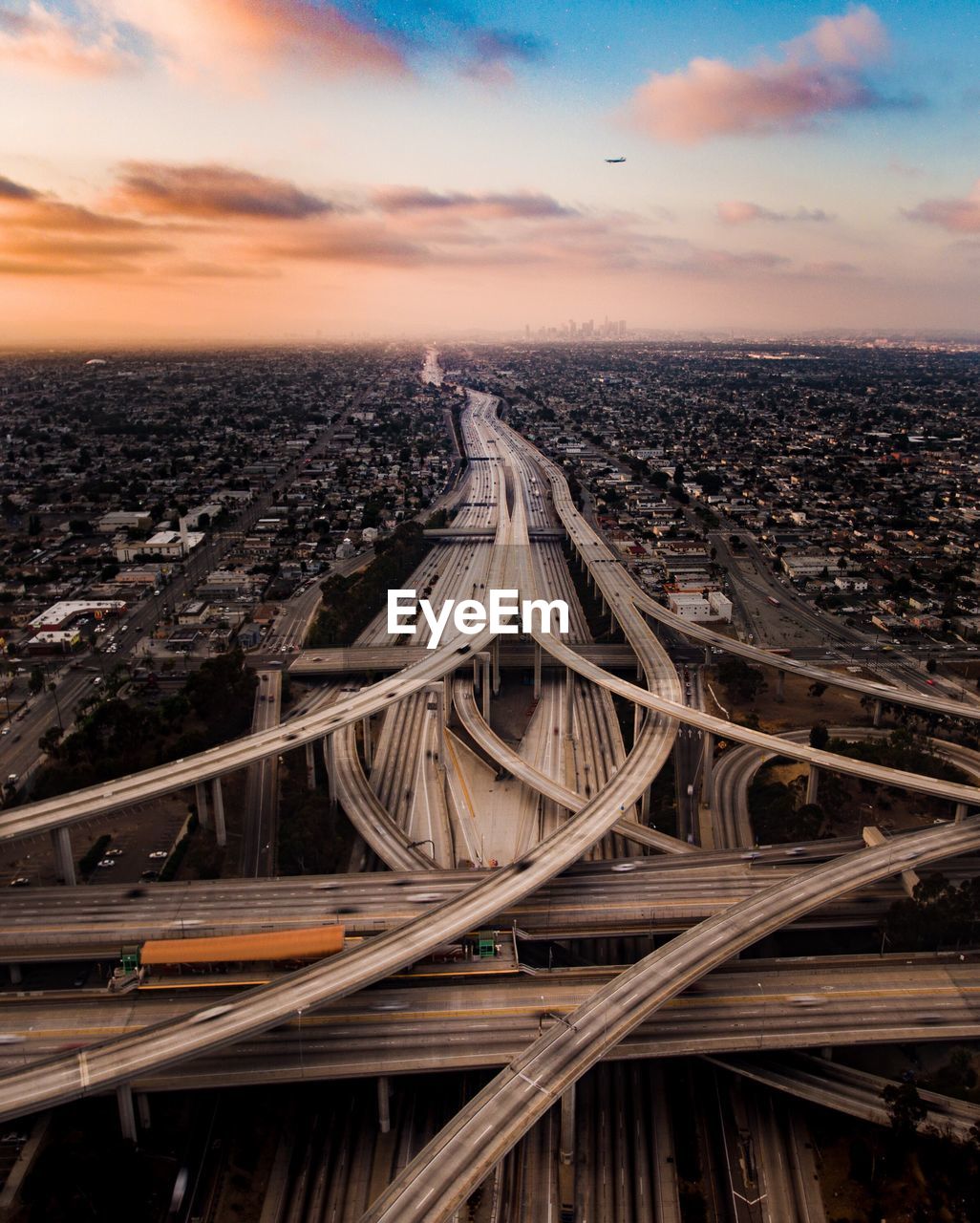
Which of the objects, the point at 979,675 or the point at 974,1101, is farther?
the point at 979,675

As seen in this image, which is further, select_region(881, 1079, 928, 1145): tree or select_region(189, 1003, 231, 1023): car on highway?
select_region(189, 1003, 231, 1023): car on highway

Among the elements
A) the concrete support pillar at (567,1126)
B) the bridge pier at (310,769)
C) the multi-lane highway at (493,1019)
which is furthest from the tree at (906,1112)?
the bridge pier at (310,769)

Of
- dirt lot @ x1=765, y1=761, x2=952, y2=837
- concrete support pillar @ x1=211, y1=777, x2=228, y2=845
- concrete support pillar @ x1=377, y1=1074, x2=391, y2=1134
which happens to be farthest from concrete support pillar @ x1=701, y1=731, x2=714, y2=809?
concrete support pillar @ x1=211, y1=777, x2=228, y2=845

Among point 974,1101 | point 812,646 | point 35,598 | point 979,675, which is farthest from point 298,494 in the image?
point 974,1101

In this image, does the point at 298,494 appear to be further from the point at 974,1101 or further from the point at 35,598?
the point at 974,1101

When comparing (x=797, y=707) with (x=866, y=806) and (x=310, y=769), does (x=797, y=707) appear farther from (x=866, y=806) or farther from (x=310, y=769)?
(x=310, y=769)

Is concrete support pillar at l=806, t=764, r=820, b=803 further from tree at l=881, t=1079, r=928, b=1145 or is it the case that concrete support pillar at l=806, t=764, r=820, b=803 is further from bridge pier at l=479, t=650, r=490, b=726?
bridge pier at l=479, t=650, r=490, b=726
